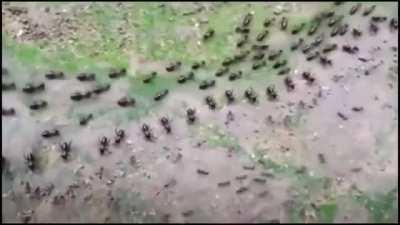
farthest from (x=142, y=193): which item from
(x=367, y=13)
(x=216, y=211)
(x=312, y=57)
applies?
(x=367, y=13)

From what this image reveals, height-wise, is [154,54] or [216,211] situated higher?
[154,54]

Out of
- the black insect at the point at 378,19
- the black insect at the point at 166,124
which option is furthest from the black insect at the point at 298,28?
the black insect at the point at 166,124

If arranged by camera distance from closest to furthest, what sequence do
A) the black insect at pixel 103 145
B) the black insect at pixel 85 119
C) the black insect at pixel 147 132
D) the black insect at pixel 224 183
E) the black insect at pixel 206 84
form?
the black insect at pixel 224 183
the black insect at pixel 103 145
the black insect at pixel 147 132
the black insect at pixel 85 119
the black insect at pixel 206 84

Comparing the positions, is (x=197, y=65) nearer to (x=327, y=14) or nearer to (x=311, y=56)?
(x=311, y=56)

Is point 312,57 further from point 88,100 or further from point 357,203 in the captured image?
point 88,100

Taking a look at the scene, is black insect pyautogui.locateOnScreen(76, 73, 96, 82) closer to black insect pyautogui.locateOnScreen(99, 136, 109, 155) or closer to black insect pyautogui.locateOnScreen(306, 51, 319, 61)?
black insect pyautogui.locateOnScreen(99, 136, 109, 155)

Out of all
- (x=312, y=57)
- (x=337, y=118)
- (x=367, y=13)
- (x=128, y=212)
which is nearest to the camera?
(x=128, y=212)

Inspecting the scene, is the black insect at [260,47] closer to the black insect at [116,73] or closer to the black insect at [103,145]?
the black insect at [116,73]
